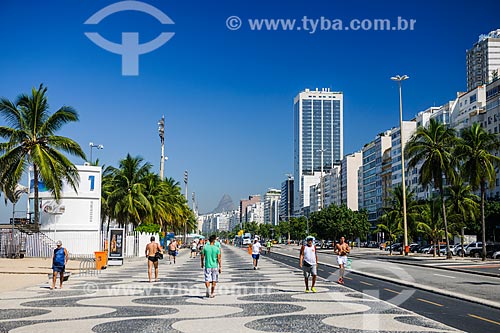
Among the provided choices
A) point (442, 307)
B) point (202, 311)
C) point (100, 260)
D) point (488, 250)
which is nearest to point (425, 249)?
point (488, 250)

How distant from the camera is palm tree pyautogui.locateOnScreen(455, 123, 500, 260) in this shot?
48.1m

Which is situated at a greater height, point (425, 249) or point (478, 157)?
point (478, 157)

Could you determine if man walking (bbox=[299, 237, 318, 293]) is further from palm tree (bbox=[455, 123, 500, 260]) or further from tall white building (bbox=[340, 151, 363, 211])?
tall white building (bbox=[340, 151, 363, 211])

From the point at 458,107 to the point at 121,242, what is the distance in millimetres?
83145

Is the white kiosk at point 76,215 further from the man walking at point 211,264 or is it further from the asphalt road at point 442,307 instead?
the man walking at point 211,264

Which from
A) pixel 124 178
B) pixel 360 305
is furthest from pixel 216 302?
pixel 124 178

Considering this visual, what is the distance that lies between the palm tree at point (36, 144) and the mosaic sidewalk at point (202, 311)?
69.5 ft

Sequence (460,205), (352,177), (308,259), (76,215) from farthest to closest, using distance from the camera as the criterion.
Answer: (352,177) < (460,205) < (76,215) < (308,259)

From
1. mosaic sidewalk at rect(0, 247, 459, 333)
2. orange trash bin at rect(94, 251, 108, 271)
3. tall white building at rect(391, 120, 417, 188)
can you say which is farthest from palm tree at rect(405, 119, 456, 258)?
tall white building at rect(391, 120, 417, 188)

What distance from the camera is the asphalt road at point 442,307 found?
38.9 ft

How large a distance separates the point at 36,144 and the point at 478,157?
111 ft

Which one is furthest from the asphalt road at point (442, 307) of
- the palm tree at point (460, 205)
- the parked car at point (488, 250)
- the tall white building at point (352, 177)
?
the tall white building at point (352, 177)
